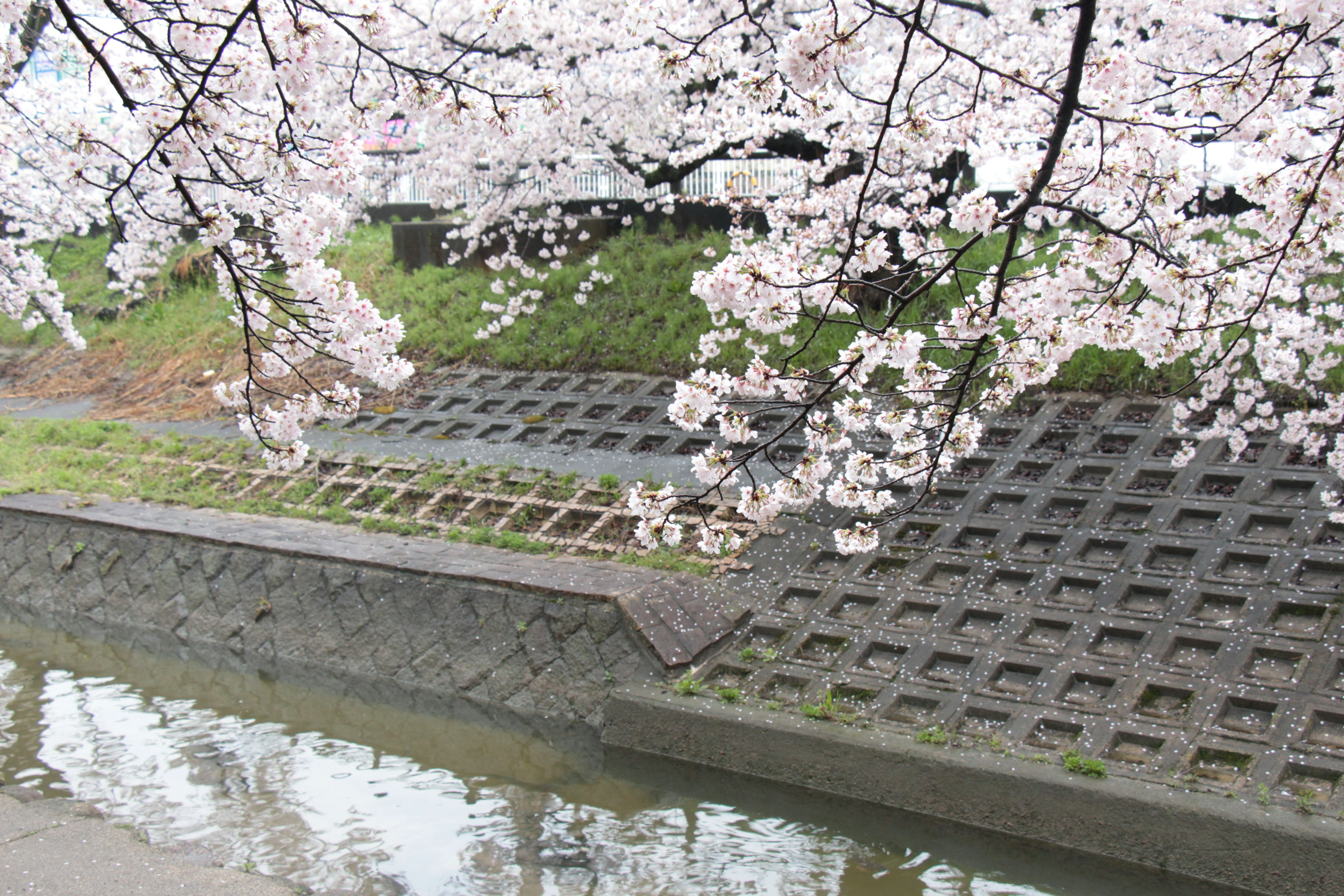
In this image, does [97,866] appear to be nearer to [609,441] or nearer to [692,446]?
[692,446]

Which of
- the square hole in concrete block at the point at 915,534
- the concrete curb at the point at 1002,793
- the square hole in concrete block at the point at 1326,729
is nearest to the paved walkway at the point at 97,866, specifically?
the concrete curb at the point at 1002,793

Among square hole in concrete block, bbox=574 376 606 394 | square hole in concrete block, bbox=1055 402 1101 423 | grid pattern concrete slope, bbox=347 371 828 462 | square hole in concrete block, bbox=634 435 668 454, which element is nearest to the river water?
square hole in concrete block, bbox=634 435 668 454

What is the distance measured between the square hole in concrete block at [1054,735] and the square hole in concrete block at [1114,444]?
3.04 m

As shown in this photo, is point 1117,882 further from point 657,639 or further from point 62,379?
point 62,379

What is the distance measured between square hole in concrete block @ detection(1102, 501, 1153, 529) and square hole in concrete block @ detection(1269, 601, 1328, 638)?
1.10 meters

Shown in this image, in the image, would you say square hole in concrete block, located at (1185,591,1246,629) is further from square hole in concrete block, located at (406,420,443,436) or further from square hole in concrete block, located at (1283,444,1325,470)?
square hole in concrete block, located at (406,420,443,436)

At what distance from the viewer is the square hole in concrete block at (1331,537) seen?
6.06m

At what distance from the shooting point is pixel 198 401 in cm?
1306

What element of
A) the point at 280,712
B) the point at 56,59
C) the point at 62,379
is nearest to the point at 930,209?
the point at 280,712

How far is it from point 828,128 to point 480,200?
4.89 metres

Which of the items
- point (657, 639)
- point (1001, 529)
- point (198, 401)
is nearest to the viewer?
point (657, 639)

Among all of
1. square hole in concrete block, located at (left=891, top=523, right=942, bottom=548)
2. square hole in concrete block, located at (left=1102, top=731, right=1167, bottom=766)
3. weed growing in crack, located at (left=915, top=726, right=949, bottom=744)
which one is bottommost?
weed growing in crack, located at (left=915, top=726, right=949, bottom=744)

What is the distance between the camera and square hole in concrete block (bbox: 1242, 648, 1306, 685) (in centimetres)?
514

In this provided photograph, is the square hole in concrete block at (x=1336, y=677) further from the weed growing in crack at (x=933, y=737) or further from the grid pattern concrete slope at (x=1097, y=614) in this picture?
the weed growing in crack at (x=933, y=737)
